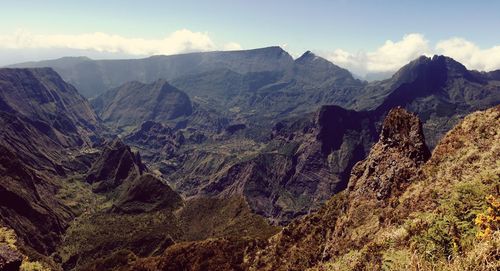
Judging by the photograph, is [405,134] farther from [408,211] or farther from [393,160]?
[408,211]

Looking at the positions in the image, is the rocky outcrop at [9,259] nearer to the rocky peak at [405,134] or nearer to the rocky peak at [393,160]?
the rocky peak at [393,160]

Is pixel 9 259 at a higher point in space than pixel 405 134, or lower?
lower

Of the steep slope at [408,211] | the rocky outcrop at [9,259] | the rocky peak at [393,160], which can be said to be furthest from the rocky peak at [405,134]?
the rocky outcrop at [9,259]

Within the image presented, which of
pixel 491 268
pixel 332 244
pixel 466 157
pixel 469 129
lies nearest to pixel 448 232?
pixel 491 268

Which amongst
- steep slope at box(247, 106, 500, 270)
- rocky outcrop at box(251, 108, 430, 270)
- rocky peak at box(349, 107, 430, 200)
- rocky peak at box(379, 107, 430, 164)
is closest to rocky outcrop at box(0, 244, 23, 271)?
steep slope at box(247, 106, 500, 270)

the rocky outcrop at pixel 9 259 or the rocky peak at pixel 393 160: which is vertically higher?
the rocky peak at pixel 393 160

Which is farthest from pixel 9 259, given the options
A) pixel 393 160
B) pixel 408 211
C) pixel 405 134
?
pixel 405 134

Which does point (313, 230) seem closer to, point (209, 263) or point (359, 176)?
point (359, 176)

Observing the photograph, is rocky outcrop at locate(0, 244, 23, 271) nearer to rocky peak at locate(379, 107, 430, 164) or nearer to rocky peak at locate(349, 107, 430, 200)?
rocky peak at locate(349, 107, 430, 200)
